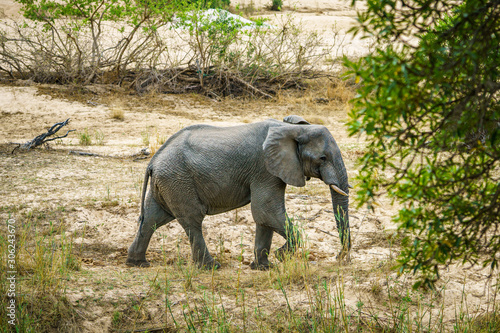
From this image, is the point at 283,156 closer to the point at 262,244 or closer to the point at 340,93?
the point at 262,244

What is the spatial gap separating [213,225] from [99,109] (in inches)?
315

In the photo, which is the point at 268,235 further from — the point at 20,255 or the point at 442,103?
the point at 442,103

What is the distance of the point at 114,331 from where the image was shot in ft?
13.1

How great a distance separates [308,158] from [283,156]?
0.96ft

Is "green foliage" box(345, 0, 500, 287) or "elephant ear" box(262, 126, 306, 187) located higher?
"green foliage" box(345, 0, 500, 287)

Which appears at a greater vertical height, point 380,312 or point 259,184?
point 259,184

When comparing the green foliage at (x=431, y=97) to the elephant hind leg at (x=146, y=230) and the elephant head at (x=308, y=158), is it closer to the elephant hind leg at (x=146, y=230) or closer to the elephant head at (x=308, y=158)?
the elephant head at (x=308, y=158)

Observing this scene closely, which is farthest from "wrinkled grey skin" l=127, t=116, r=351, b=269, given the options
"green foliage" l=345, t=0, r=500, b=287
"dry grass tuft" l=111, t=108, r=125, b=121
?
"dry grass tuft" l=111, t=108, r=125, b=121

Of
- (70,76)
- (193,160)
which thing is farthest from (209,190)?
(70,76)

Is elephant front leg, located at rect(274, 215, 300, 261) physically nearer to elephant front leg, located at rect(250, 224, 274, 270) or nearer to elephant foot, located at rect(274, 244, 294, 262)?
elephant foot, located at rect(274, 244, 294, 262)

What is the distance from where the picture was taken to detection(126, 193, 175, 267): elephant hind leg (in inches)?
225

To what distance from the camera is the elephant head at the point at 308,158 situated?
17.7 ft

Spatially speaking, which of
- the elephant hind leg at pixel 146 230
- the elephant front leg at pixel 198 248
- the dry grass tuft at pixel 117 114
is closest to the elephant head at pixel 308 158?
the elephant front leg at pixel 198 248

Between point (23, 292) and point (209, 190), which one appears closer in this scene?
point (23, 292)
